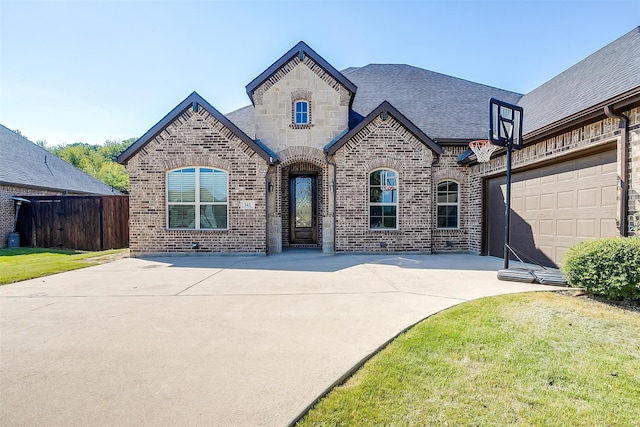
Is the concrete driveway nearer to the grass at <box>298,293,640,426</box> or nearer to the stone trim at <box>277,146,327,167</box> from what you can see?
the grass at <box>298,293,640,426</box>

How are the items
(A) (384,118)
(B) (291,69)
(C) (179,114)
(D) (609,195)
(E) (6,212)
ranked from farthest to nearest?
(E) (6,212), (B) (291,69), (A) (384,118), (C) (179,114), (D) (609,195)

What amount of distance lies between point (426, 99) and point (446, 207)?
18.5 feet

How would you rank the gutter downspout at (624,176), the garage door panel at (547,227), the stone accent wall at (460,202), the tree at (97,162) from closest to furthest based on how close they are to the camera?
1. the gutter downspout at (624,176)
2. the garage door panel at (547,227)
3. the stone accent wall at (460,202)
4. the tree at (97,162)

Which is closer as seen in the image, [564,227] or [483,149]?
[564,227]

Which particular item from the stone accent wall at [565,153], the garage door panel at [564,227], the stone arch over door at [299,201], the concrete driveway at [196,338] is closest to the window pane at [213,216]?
the stone arch over door at [299,201]

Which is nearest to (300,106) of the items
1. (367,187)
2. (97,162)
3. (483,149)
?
(367,187)

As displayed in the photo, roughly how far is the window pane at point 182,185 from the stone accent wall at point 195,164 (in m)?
0.22

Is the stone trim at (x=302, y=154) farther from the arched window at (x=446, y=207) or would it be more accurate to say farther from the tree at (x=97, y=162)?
the tree at (x=97, y=162)

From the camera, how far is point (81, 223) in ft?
47.5

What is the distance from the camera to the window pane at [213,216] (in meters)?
11.3

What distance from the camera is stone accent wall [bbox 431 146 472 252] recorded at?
1209 cm

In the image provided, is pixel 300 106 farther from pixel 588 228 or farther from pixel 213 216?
pixel 588 228

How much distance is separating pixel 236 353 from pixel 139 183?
383 inches

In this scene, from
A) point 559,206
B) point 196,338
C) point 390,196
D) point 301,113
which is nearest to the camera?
point 196,338
